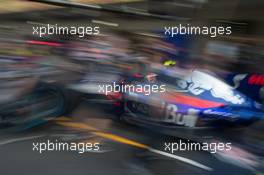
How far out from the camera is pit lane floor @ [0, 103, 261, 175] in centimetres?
335

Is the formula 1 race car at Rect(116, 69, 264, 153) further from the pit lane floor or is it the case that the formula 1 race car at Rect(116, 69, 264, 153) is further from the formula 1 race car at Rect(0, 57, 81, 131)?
the formula 1 race car at Rect(0, 57, 81, 131)

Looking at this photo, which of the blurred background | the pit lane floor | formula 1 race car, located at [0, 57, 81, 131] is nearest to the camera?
the blurred background

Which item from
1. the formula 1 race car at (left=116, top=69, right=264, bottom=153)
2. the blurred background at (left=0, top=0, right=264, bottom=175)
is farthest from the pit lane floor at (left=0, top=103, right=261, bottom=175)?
the formula 1 race car at (left=116, top=69, right=264, bottom=153)

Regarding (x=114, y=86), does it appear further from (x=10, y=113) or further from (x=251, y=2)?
(x=251, y=2)

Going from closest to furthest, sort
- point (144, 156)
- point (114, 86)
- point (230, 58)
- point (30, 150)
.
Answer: point (230, 58)
point (144, 156)
point (114, 86)
point (30, 150)

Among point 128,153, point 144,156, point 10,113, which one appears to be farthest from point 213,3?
point 10,113

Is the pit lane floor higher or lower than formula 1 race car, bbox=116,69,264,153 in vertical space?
lower

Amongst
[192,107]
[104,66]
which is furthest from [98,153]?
[192,107]

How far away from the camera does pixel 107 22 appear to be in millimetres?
3057

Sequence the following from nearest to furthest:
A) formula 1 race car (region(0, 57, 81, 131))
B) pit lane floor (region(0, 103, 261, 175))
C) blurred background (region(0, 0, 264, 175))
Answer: blurred background (region(0, 0, 264, 175))
pit lane floor (region(0, 103, 261, 175))
formula 1 race car (region(0, 57, 81, 131))

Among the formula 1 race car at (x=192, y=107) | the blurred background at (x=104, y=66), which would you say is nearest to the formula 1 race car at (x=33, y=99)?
the blurred background at (x=104, y=66)

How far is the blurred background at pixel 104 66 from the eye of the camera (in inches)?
89.8

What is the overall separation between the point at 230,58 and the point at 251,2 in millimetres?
876

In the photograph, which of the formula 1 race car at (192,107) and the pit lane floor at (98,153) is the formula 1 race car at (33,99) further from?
the formula 1 race car at (192,107)
